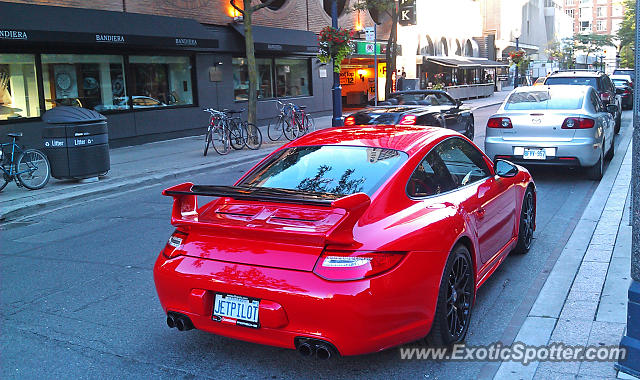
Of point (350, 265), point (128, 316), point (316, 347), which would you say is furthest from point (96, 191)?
point (350, 265)

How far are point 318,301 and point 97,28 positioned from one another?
46.3 feet

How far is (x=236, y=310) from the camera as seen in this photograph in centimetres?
355

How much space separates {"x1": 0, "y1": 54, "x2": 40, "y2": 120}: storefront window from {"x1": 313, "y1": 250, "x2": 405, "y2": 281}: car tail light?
13737 millimetres

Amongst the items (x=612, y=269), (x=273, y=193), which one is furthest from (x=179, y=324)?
(x=612, y=269)

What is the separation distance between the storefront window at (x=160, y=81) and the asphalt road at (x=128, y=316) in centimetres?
1079

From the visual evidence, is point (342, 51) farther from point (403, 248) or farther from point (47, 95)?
point (403, 248)

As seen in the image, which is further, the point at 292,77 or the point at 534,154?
the point at 292,77

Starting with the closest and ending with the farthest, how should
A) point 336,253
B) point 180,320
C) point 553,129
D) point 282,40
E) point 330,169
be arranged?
point 336,253 < point 180,320 < point 330,169 < point 553,129 < point 282,40

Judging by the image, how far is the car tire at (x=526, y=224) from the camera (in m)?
6.00

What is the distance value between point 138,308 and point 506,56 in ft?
208

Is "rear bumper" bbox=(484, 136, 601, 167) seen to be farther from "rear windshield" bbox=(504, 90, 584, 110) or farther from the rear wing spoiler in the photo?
the rear wing spoiler

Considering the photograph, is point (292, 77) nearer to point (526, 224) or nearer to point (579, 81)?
point (579, 81)

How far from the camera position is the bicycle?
1050 cm

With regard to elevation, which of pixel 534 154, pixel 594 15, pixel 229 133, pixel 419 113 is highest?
pixel 594 15
